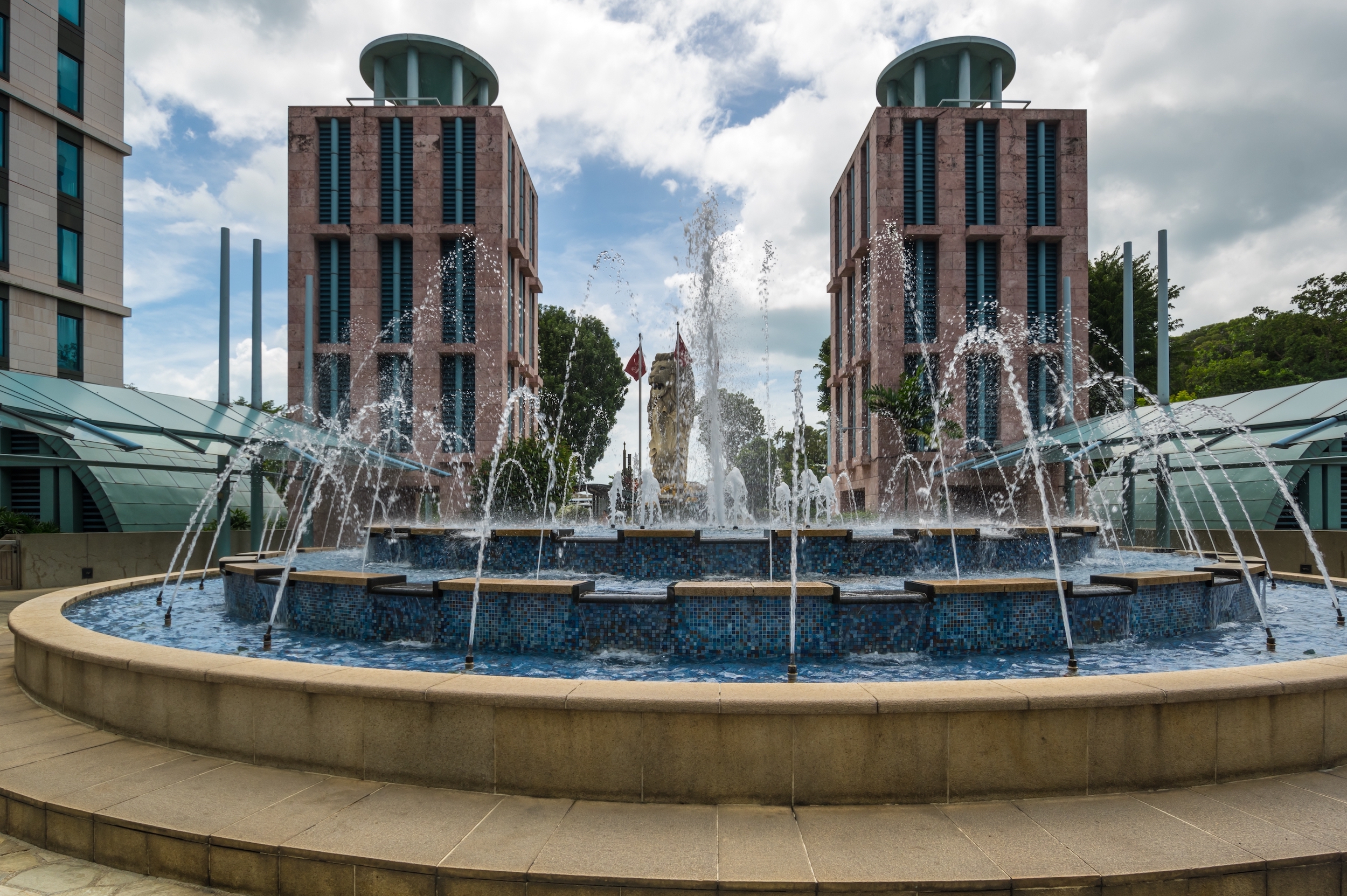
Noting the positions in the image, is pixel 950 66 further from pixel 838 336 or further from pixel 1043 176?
pixel 838 336

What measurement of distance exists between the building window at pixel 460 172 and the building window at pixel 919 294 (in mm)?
19060

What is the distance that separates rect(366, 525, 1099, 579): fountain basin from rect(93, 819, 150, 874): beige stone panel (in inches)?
272

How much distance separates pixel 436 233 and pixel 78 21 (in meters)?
13.7

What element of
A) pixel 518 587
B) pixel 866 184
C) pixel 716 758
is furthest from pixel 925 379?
pixel 716 758

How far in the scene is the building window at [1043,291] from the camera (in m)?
32.0

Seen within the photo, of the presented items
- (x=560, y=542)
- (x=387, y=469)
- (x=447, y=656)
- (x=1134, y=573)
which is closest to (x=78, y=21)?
(x=387, y=469)

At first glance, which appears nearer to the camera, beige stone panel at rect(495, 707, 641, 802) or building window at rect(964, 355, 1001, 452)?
beige stone panel at rect(495, 707, 641, 802)

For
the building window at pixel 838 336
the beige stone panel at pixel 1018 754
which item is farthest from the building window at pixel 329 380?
the beige stone panel at pixel 1018 754

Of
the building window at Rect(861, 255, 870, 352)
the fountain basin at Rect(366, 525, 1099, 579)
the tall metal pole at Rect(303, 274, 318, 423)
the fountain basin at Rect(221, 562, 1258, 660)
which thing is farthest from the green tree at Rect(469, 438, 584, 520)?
the fountain basin at Rect(221, 562, 1258, 660)

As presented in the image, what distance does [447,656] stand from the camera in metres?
6.75

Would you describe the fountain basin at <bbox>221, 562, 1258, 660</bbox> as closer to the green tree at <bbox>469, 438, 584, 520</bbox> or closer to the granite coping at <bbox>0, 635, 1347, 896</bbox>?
the granite coping at <bbox>0, 635, 1347, 896</bbox>

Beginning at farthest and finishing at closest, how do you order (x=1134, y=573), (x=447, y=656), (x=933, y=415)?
1. (x=933, y=415)
2. (x=1134, y=573)
3. (x=447, y=656)

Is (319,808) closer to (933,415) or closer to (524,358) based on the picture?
(933,415)

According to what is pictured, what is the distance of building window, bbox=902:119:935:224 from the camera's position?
105 ft
